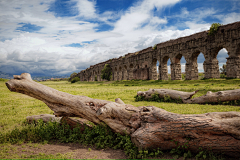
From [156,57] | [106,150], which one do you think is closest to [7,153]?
[106,150]

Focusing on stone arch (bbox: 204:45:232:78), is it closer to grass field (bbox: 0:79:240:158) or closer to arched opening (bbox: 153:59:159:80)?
grass field (bbox: 0:79:240:158)

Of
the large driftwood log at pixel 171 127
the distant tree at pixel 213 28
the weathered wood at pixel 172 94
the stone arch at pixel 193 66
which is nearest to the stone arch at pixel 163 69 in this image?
the stone arch at pixel 193 66

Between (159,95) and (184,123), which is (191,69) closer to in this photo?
(159,95)

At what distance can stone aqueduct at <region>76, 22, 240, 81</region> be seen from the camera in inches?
592

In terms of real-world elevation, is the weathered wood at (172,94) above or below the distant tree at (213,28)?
below

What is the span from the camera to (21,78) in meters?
4.58

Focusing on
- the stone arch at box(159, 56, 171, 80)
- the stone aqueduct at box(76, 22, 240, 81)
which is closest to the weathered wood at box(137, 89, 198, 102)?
the stone aqueduct at box(76, 22, 240, 81)

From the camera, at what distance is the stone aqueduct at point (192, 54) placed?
1503 cm

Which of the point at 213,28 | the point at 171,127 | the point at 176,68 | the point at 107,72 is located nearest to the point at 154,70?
the point at 176,68

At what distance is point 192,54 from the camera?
18.6 meters

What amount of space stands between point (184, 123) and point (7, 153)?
11.6ft

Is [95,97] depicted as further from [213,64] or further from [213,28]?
[213,28]

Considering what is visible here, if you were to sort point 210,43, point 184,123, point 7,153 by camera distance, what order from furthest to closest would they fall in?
point 210,43, point 7,153, point 184,123

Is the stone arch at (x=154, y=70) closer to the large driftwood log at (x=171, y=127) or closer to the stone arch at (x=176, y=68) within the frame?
the stone arch at (x=176, y=68)
